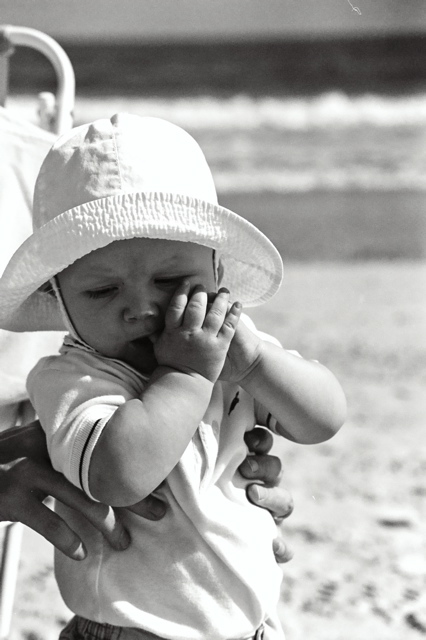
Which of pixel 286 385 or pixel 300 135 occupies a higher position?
pixel 286 385

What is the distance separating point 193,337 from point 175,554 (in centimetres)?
27

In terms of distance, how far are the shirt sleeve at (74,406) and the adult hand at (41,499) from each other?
0.30ft

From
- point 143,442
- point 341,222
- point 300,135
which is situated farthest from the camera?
point 300,135

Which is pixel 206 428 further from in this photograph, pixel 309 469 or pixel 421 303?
pixel 421 303

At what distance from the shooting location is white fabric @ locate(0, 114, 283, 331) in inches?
35.4

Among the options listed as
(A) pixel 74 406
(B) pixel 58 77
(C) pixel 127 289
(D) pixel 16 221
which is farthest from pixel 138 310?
(B) pixel 58 77

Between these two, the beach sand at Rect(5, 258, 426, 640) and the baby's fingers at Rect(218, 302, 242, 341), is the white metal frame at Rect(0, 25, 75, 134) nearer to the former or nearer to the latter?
the baby's fingers at Rect(218, 302, 242, 341)

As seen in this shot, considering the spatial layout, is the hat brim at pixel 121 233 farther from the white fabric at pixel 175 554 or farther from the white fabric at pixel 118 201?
the white fabric at pixel 175 554

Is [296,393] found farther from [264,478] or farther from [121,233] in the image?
[121,233]

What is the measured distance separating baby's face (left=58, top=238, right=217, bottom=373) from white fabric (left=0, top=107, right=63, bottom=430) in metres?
0.47

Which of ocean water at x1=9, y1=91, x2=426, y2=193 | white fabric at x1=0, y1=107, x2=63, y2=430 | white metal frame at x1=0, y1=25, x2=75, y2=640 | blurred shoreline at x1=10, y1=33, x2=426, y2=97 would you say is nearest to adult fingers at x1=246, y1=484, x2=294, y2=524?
white fabric at x1=0, y1=107, x2=63, y2=430

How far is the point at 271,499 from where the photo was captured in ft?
3.47

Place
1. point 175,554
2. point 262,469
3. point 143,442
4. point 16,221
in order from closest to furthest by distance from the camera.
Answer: point 143,442
point 175,554
point 262,469
point 16,221

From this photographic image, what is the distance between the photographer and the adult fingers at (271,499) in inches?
40.5
